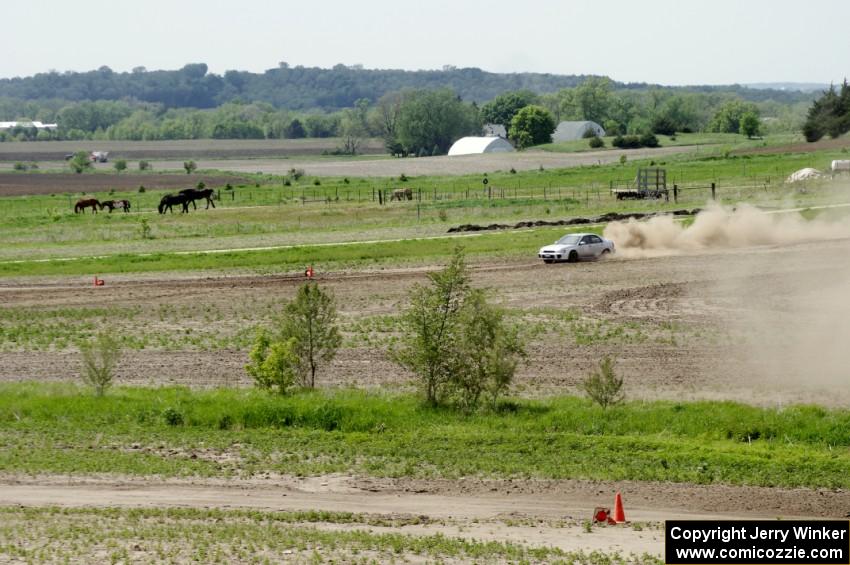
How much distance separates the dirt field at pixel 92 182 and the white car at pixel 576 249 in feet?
253

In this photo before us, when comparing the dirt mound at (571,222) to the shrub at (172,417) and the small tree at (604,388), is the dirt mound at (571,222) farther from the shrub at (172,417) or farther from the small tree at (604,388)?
the shrub at (172,417)

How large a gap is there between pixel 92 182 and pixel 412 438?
121044 mm

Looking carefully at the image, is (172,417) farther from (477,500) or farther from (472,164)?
(472,164)

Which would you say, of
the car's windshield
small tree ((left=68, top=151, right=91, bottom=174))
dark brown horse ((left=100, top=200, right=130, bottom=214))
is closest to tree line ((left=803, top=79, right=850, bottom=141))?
dark brown horse ((left=100, top=200, right=130, bottom=214))

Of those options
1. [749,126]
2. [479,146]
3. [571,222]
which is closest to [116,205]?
[571,222]

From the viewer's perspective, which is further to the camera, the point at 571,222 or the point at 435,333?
the point at 571,222

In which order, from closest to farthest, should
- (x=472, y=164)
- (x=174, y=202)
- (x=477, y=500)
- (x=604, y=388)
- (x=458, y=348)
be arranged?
(x=477, y=500) → (x=604, y=388) → (x=458, y=348) → (x=174, y=202) → (x=472, y=164)

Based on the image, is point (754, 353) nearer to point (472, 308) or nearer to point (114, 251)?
point (472, 308)

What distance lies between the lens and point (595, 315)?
4022cm

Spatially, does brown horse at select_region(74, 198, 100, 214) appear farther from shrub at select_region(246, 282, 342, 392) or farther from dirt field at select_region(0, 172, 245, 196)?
shrub at select_region(246, 282, 342, 392)

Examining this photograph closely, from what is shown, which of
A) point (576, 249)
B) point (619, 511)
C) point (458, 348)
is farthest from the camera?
point (576, 249)

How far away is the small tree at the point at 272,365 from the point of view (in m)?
28.6

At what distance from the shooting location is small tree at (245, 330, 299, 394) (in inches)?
1128

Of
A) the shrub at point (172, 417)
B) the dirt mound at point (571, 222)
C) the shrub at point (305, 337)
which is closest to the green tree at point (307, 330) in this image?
the shrub at point (305, 337)
